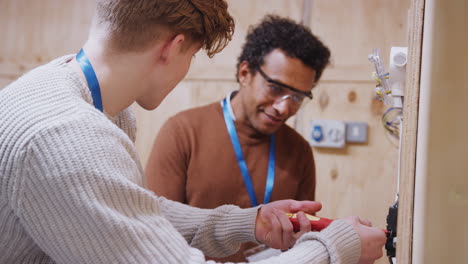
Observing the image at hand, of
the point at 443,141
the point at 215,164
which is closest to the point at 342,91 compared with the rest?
the point at 215,164

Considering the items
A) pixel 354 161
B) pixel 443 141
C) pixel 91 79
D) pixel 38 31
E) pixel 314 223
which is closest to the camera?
pixel 443 141

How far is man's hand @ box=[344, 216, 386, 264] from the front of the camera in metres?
0.96

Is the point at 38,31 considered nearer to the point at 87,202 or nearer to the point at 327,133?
the point at 327,133

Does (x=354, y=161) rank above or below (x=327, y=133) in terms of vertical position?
below

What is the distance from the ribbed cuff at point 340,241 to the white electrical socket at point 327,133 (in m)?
1.49

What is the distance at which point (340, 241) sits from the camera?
3.01 feet

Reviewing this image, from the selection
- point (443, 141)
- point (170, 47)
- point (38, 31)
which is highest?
point (38, 31)

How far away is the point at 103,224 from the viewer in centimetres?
76

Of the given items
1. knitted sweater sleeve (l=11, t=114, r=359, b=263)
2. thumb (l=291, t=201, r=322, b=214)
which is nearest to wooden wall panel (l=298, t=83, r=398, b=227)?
thumb (l=291, t=201, r=322, b=214)

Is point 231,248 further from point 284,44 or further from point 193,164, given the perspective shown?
point 284,44

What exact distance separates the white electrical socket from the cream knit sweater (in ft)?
5.28

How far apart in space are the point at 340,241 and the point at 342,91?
1.67m

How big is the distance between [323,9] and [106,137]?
2004 millimetres

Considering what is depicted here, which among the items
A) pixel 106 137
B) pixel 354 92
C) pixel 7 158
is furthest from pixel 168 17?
pixel 354 92
